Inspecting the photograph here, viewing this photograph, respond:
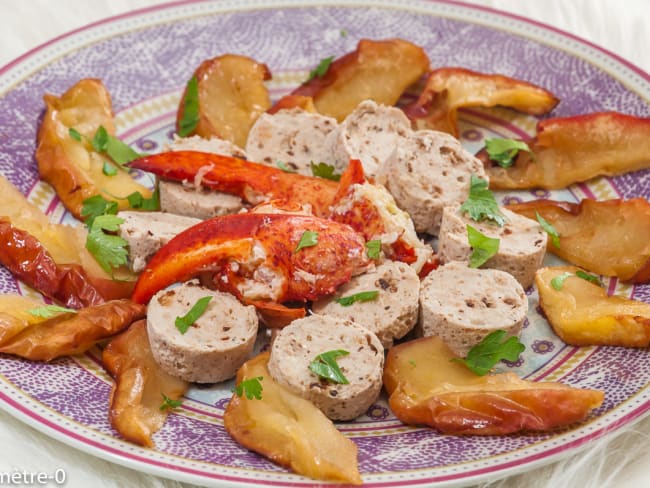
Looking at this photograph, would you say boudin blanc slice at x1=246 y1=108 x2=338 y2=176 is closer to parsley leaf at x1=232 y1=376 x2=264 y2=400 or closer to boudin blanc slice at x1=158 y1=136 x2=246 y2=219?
boudin blanc slice at x1=158 y1=136 x2=246 y2=219

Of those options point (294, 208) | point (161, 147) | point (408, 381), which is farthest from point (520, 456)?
point (161, 147)

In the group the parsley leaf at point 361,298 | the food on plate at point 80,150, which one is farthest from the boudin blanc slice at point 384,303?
the food on plate at point 80,150

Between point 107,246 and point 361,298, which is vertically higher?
point 107,246

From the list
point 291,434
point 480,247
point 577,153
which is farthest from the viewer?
point 577,153

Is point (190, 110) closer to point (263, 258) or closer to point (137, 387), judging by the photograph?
point (263, 258)

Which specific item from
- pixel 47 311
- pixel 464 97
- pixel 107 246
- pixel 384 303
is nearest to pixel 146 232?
pixel 107 246

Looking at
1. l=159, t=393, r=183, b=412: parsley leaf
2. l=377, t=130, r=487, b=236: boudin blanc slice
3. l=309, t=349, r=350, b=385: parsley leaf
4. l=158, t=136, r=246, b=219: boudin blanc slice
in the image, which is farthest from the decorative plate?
l=158, t=136, r=246, b=219: boudin blanc slice
